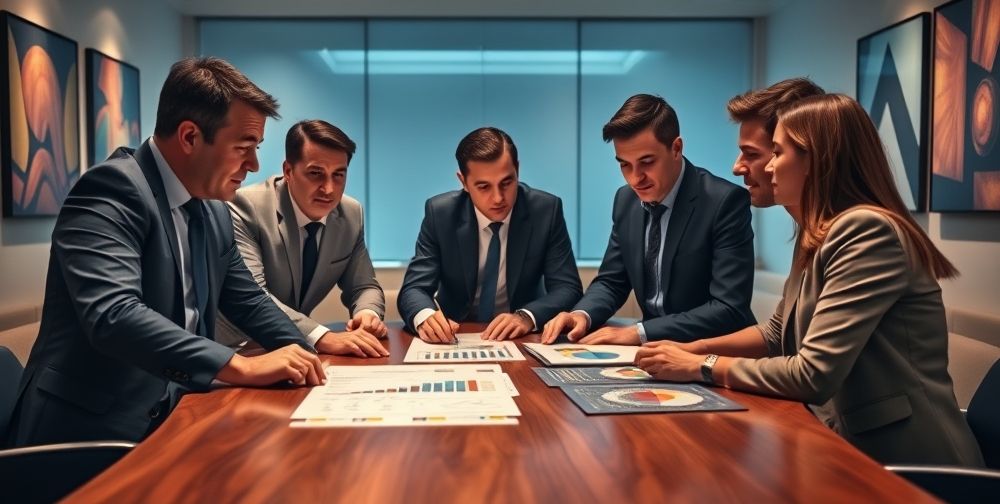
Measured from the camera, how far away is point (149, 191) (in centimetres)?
194

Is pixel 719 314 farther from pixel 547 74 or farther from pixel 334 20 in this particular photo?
pixel 334 20

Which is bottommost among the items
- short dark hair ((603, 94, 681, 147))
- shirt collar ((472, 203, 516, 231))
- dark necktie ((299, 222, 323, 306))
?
dark necktie ((299, 222, 323, 306))

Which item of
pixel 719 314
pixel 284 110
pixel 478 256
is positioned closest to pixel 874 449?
pixel 719 314

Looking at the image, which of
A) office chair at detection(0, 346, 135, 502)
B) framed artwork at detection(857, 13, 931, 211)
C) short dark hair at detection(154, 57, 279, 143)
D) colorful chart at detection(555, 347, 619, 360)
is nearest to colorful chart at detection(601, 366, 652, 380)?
colorful chart at detection(555, 347, 619, 360)

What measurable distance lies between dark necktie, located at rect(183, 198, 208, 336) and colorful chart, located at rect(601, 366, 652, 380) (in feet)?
3.54

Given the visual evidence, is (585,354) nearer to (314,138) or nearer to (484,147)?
(484,147)

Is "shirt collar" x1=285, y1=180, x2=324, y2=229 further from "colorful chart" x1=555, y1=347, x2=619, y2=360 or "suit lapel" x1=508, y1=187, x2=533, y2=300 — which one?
"colorful chart" x1=555, y1=347, x2=619, y2=360

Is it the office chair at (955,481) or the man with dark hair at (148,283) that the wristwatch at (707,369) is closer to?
the office chair at (955,481)

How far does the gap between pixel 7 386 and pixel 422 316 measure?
1247 millimetres

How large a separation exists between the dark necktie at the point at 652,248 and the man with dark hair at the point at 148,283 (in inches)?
57.7

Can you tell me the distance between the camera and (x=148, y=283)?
1932 mm

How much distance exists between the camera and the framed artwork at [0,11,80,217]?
3924 mm

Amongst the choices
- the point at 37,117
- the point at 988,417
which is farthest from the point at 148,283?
the point at 37,117

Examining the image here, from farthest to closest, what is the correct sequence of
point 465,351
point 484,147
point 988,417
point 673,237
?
point 484,147 → point 673,237 → point 465,351 → point 988,417
